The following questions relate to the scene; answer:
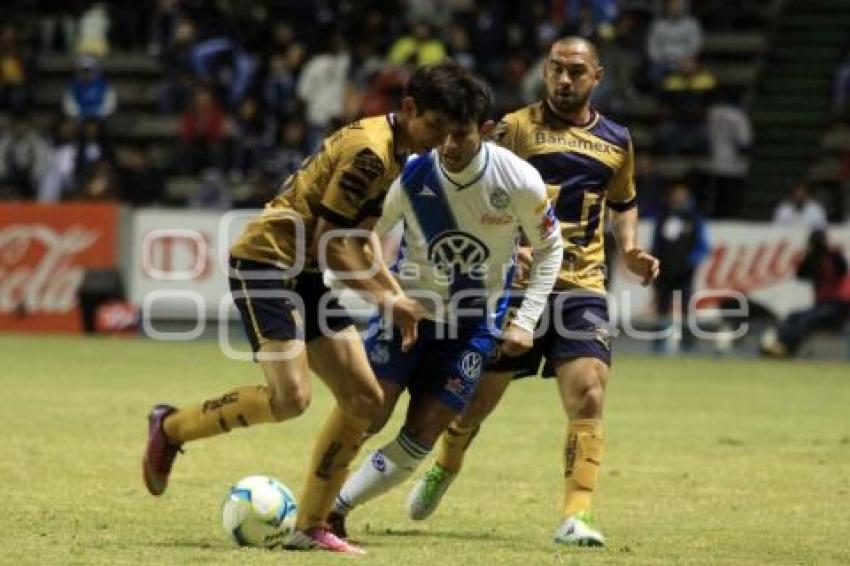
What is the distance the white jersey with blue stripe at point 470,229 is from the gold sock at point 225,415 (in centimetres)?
85

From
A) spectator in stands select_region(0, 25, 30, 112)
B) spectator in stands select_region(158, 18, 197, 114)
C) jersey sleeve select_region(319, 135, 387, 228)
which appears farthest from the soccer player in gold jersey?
spectator in stands select_region(0, 25, 30, 112)

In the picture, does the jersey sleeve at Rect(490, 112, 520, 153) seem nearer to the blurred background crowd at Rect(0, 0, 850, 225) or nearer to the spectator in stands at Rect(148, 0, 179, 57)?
the blurred background crowd at Rect(0, 0, 850, 225)

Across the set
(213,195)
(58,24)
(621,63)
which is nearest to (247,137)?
(213,195)

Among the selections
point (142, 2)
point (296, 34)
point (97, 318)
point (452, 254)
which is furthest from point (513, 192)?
point (142, 2)

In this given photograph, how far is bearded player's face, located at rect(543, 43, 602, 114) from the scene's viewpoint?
1005cm

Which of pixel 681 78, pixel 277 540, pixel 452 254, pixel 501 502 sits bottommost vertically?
pixel 681 78

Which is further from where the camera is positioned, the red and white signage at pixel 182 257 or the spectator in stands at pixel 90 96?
the spectator in stands at pixel 90 96

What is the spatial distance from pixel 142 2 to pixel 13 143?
450 centimetres

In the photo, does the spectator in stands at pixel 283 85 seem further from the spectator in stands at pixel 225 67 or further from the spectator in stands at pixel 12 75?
the spectator in stands at pixel 12 75

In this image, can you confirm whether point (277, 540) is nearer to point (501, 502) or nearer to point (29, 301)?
point (501, 502)

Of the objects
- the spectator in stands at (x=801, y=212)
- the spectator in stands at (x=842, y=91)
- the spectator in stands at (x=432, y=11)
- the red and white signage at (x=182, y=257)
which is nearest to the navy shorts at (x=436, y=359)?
the red and white signage at (x=182, y=257)

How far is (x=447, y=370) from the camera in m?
9.30

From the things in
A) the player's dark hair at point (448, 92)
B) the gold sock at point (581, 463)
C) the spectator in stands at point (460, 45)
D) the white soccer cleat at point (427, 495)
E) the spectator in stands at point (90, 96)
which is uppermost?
the player's dark hair at point (448, 92)

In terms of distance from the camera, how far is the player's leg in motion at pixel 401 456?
30.7 ft
